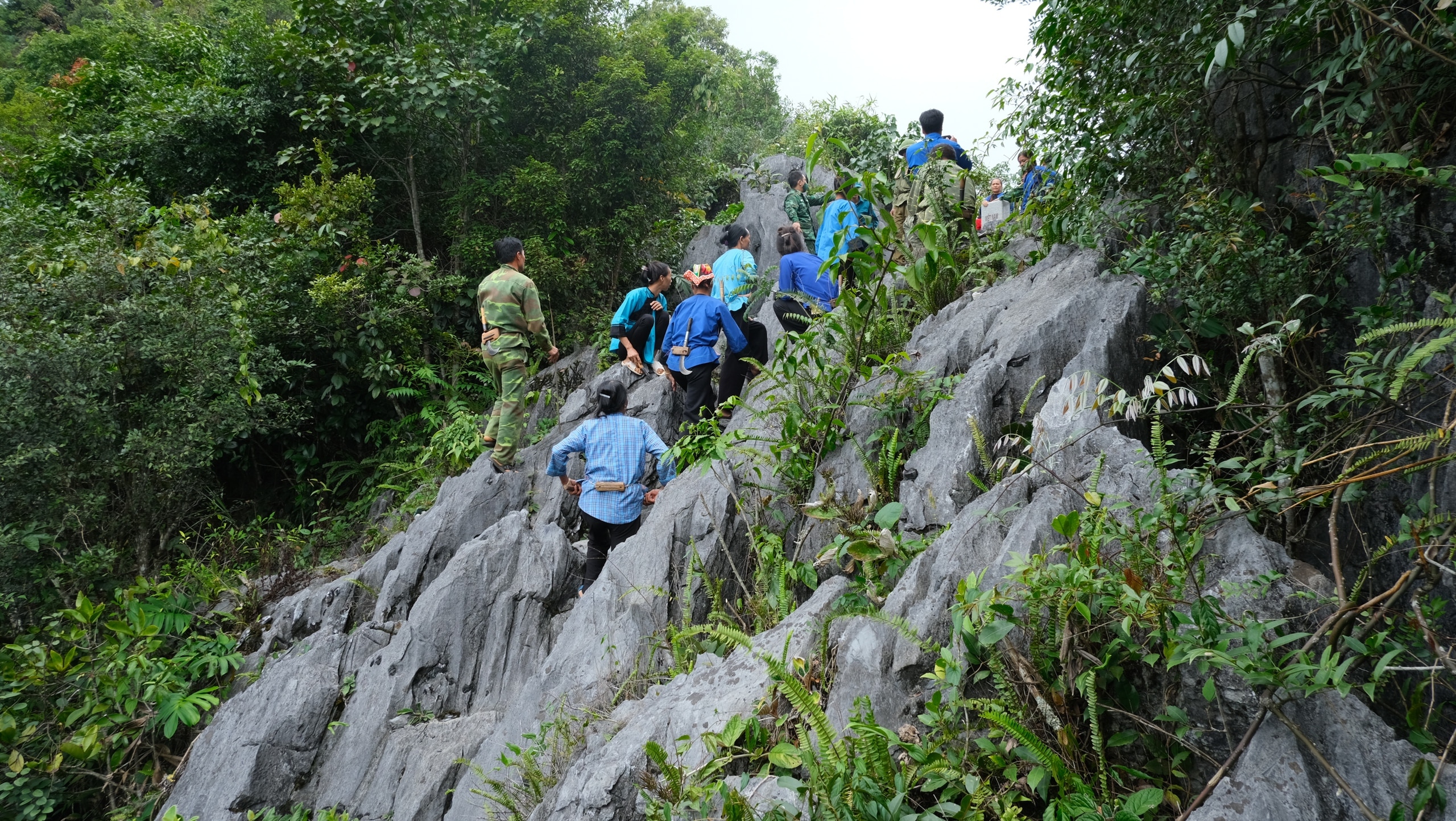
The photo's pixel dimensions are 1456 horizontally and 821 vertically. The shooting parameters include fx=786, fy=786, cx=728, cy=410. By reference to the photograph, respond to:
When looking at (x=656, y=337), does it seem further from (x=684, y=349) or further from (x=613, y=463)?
(x=613, y=463)

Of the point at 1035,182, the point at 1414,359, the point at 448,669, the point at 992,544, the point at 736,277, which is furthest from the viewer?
the point at 736,277

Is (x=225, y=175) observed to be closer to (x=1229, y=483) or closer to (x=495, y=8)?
(x=495, y=8)

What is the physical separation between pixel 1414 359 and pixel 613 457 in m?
6.11

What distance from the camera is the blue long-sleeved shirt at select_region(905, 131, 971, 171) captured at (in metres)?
9.52

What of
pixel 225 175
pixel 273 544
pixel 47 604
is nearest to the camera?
pixel 47 604

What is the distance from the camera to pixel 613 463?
25.6 feet

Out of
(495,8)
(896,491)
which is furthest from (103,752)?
(495,8)

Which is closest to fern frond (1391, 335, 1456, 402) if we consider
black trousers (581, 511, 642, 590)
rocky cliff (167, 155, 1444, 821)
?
rocky cliff (167, 155, 1444, 821)

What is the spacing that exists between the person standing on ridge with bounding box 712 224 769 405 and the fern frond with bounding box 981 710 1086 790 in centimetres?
609

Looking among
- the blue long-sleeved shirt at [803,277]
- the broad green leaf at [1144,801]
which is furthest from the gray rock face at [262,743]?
the broad green leaf at [1144,801]

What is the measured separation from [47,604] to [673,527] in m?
7.89

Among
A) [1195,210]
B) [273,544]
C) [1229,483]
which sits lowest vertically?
[273,544]

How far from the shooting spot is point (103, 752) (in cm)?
813

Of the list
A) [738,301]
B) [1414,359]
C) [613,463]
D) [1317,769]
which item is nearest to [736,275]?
[738,301]
